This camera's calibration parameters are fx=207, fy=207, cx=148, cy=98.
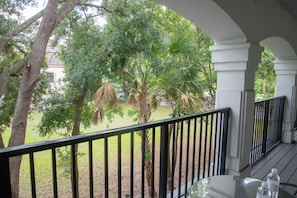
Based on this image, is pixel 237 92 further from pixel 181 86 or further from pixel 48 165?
pixel 48 165

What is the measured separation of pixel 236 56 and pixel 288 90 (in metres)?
2.40

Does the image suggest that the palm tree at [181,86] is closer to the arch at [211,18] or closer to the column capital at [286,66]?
the arch at [211,18]

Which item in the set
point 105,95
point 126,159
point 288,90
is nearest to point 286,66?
point 288,90

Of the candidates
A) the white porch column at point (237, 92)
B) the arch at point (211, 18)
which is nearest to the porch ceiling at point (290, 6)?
the white porch column at point (237, 92)

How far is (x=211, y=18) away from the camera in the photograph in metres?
1.93

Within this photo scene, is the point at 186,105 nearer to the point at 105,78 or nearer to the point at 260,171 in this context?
the point at 260,171

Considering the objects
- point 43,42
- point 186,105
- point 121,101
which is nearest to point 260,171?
point 186,105

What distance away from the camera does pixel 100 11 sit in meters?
5.16

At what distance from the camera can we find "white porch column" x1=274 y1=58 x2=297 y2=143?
12.8 ft

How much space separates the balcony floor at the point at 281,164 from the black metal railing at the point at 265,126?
0.10 m

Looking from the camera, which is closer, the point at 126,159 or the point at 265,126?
the point at 265,126

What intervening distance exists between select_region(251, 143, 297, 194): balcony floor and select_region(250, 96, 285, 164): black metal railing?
0.33 feet

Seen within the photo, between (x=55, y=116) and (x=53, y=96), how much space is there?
476 millimetres

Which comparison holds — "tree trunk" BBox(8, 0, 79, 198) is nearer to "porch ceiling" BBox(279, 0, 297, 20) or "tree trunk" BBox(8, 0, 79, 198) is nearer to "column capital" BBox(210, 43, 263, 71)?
"column capital" BBox(210, 43, 263, 71)
